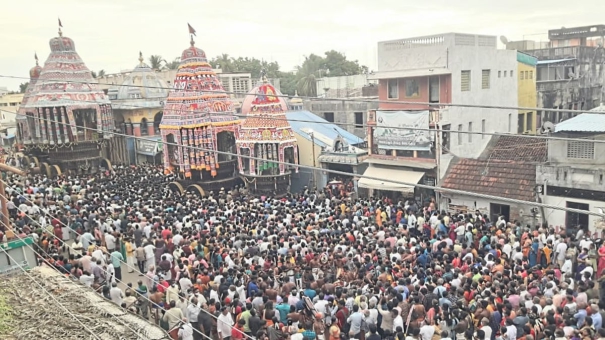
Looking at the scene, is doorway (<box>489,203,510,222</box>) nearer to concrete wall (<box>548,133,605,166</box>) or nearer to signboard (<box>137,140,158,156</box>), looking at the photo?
concrete wall (<box>548,133,605,166</box>)

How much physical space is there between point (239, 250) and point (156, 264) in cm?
210

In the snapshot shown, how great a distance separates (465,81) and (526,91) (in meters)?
6.48

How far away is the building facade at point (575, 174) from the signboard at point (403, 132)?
418 centimetres

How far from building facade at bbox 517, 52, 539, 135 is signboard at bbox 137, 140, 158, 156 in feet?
61.4

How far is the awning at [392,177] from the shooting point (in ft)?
61.6

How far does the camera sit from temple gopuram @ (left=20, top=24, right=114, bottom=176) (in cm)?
2636

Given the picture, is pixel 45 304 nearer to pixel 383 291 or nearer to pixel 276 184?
pixel 383 291

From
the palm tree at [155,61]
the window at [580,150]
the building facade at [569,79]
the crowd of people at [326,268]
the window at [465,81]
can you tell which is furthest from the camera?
the palm tree at [155,61]

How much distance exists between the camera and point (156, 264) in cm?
1297

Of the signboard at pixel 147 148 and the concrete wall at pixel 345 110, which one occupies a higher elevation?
the concrete wall at pixel 345 110

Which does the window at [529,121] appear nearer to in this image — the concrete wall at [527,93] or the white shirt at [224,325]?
the concrete wall at [527,93]

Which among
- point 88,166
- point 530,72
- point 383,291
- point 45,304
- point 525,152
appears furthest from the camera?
point 88,166

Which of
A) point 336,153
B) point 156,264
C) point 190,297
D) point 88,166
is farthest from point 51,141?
point 190,297

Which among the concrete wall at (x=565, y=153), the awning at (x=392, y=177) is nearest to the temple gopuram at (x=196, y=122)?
the awning at (x=392, y=177)
